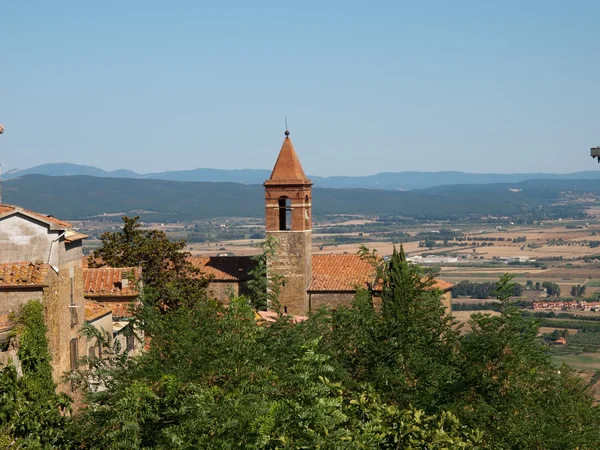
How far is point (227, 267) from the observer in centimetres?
4750

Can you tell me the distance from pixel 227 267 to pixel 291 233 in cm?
361

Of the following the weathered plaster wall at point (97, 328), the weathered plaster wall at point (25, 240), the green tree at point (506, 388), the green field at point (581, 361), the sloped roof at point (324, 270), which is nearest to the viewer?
the green tree at point (506, 388)

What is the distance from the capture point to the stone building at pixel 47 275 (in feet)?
73.9

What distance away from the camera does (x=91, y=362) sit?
62.2ft

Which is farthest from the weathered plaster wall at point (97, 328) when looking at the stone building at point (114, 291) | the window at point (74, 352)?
the stone building at point (114, 291)

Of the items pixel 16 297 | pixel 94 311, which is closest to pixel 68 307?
pixel 16 297

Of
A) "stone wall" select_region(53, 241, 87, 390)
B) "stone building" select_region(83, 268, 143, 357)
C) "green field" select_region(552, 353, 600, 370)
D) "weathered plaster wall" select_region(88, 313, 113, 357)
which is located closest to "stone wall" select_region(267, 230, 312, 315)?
"stone building" select_region(83, 268, 143, 357)

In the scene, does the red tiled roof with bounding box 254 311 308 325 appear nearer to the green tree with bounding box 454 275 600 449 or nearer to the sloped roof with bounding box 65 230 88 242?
the green tree with bounding box 454 275 600 449

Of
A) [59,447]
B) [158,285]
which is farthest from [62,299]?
[158,285]

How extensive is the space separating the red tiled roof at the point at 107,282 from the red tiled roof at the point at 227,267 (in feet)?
34.9

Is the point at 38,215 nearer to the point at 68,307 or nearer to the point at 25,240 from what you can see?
the point at 25,240

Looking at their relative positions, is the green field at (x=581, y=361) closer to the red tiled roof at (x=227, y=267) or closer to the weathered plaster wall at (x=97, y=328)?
the red tiled roof at (x=227, y=267)

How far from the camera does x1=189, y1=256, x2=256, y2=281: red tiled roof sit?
4650 centimetres

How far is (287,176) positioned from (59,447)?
99.2ft
